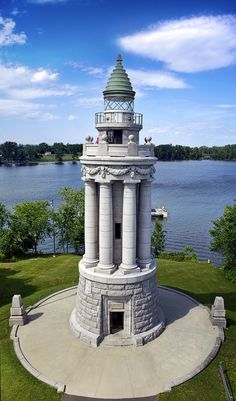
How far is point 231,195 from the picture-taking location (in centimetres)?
9894

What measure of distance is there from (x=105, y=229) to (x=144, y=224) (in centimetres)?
247

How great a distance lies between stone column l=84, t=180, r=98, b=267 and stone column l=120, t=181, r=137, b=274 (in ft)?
6.59

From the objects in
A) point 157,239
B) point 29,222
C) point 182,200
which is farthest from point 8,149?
point 157,239

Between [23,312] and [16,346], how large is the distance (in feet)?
8.60

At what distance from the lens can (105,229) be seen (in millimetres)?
19484

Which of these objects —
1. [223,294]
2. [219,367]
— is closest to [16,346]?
[219,367]

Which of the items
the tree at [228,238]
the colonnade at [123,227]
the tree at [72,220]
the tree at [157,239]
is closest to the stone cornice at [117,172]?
the colonnade at [123,227]

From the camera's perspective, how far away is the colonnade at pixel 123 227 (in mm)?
19188

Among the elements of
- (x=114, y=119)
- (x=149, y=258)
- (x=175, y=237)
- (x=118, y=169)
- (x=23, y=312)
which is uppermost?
(x=114, y=119)

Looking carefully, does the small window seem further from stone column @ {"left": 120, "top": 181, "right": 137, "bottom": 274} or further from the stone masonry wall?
the stone masonry wall

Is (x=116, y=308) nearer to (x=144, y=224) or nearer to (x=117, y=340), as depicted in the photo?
(x=117, y=340)

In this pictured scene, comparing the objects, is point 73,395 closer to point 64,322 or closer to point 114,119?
point 64,322

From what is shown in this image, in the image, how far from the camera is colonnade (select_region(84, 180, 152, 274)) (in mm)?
19188

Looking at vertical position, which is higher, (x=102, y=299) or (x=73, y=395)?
(x=102, y=299)
